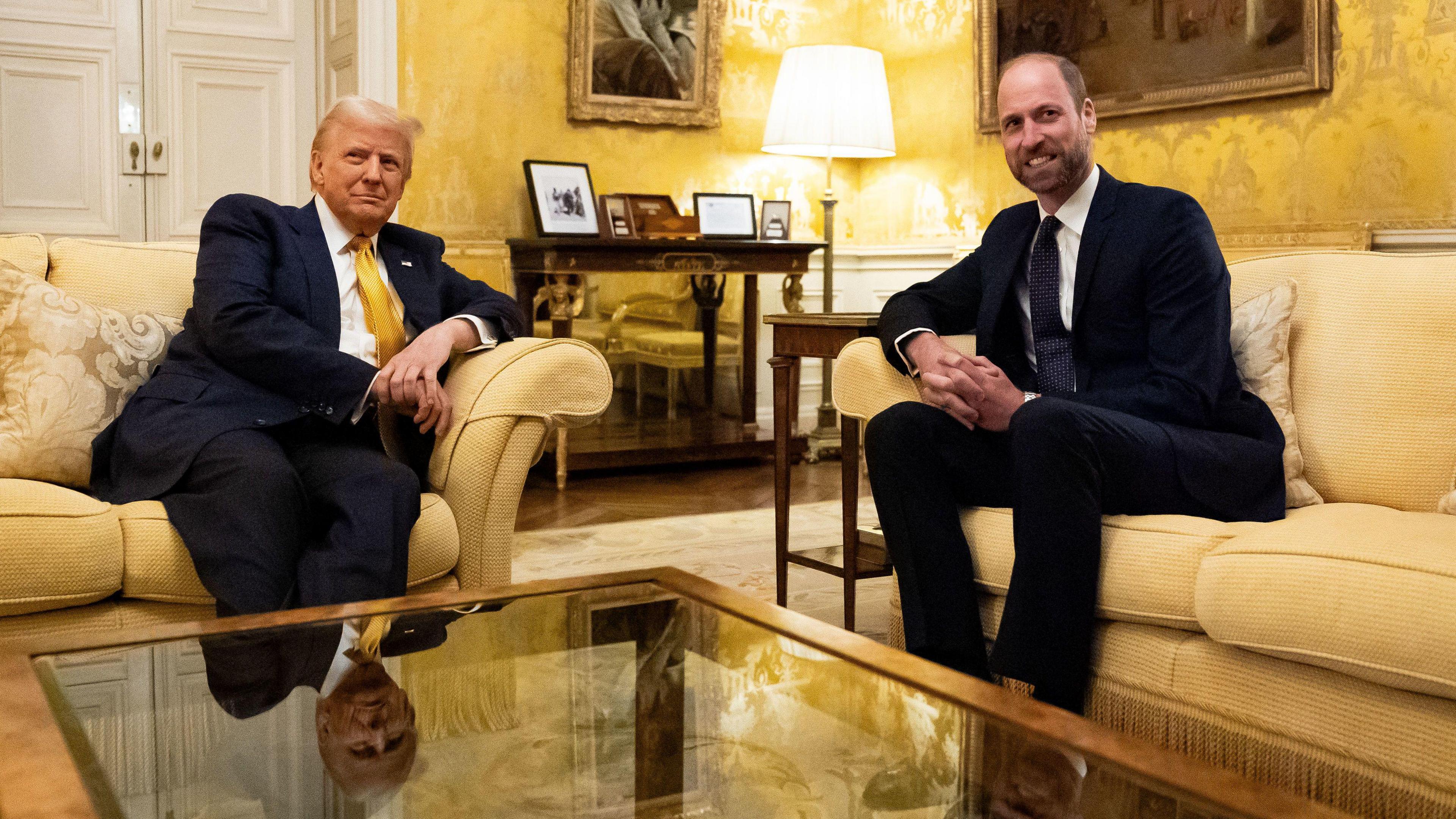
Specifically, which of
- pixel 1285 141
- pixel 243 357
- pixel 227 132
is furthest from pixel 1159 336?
pixel 227 132

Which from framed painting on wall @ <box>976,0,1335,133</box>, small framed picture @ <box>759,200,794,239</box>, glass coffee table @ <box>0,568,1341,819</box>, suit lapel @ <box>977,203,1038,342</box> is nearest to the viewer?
glass coffee table @ <box>0,568,1341,819</box>

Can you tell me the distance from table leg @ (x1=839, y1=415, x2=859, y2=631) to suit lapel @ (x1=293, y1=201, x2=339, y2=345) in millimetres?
1112

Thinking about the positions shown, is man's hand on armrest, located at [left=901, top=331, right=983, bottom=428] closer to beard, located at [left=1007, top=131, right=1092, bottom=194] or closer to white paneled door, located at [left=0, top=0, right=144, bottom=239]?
beard, located at [left=1007, top=131, right=1092, bottom=194]

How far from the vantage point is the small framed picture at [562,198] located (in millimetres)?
5105

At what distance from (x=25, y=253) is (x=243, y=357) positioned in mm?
575

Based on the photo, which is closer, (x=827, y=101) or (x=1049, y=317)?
(x=1049, y=317)

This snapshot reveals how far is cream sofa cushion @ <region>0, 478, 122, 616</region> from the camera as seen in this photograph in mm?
1929

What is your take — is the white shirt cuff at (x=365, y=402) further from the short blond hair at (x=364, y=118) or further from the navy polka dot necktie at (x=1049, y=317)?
the navy polka dot necktie at (x=1049, y=317)

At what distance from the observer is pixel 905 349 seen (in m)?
2.41

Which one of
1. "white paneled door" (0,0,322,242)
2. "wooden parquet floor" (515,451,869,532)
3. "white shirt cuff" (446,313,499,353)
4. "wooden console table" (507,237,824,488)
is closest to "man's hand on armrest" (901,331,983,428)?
"white shirt cuff" (446,313,499,353)

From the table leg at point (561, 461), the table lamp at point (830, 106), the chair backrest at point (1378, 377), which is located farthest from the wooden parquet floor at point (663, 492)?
the chair backrest at point (1378, 377)

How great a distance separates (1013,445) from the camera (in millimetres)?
2047

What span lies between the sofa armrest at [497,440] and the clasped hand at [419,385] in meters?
0.04

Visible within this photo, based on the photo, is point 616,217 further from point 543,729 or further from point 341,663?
point 543,729
